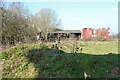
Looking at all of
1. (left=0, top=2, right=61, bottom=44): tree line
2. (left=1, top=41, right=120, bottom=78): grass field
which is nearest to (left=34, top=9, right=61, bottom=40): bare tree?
(left=0, top=2, right=61, bottom=44): tree line

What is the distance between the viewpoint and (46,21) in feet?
76.6

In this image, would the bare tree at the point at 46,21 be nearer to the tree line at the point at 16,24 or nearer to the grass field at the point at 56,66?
the tree line at the point at 16,24

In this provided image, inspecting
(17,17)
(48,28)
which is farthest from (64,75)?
(48,28)

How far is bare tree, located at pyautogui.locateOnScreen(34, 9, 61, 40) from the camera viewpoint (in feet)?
73.6

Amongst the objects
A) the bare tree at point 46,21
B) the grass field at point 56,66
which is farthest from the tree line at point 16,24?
the bare tree at point 46,21

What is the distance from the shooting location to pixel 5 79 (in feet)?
16.3

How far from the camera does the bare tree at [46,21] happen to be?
2244 centimetres

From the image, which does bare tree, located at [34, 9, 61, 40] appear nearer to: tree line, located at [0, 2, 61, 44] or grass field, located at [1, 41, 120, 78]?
tree line, located at [0, 2, 61, 44]

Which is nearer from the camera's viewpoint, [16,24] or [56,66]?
[56,66]

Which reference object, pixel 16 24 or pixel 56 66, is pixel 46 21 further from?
pixel 56 66

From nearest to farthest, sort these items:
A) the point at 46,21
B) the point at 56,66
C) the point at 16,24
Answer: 1. the point at 56,66
2. the point at 16,24
3. the point at 46,21

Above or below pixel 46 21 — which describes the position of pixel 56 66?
below

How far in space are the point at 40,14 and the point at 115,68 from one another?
2121 centimetres

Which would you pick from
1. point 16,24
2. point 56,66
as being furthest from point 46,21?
point 56,66
